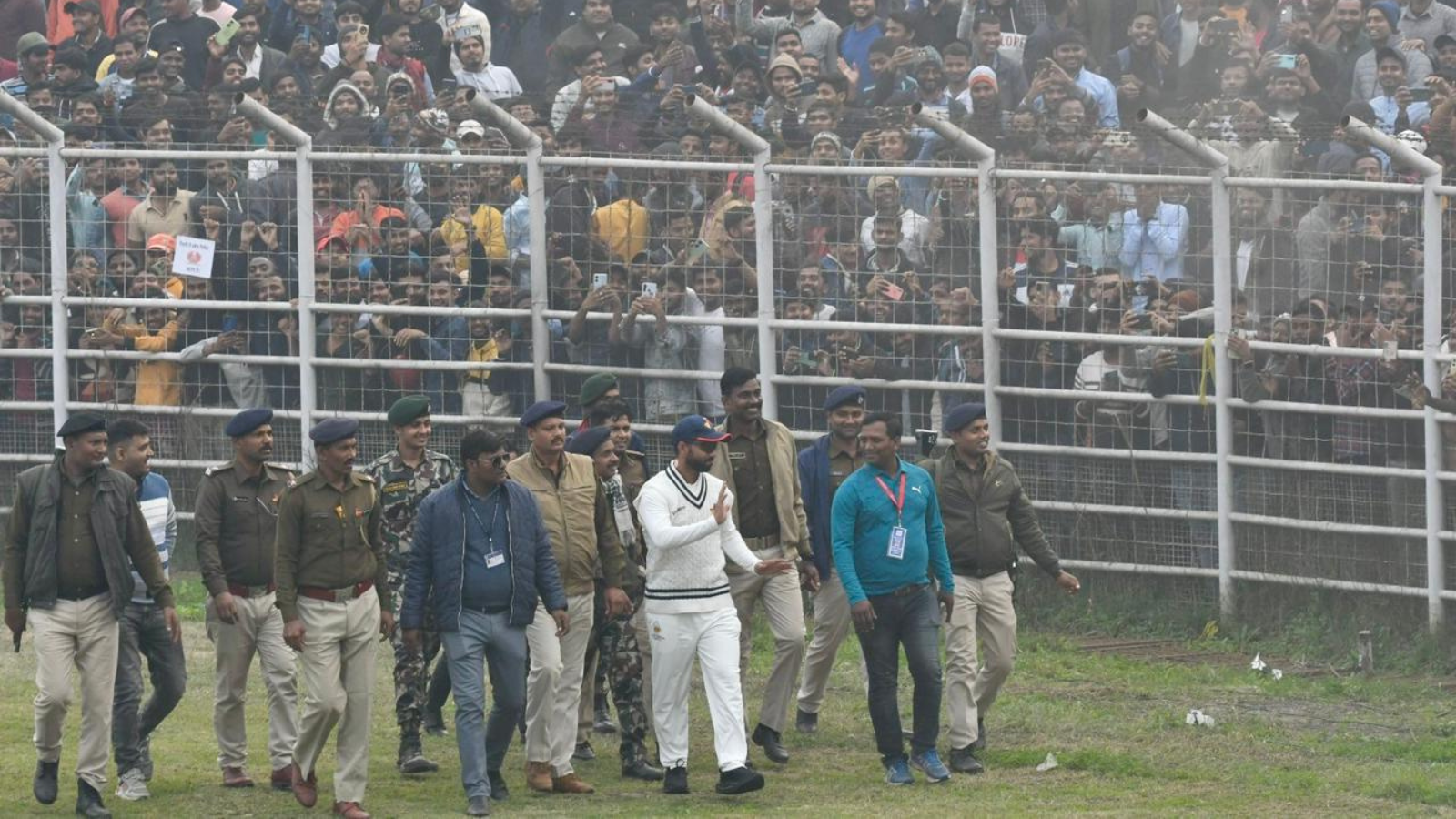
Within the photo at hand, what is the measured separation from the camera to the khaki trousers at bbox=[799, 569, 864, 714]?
12.8 meters

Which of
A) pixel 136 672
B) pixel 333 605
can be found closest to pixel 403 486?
pixel 333 605

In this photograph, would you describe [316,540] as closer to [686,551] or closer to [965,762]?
[686,551]

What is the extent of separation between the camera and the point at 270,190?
58.5 ft

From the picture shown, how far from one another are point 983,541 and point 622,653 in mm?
1875

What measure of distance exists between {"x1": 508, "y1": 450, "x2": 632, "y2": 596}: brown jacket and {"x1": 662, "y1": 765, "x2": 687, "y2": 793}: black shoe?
3.00ft

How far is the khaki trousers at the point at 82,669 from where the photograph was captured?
10703mm

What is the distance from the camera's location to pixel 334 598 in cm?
1077

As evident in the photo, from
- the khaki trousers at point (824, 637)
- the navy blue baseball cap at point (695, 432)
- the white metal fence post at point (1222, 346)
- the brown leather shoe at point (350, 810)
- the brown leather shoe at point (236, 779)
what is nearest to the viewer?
the brown leather shoe at point (350, 810)

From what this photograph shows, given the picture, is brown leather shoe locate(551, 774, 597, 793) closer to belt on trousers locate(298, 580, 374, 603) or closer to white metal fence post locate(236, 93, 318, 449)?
belt on trousers locate(298, 580, 374, 603)

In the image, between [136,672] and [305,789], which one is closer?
[305,789]

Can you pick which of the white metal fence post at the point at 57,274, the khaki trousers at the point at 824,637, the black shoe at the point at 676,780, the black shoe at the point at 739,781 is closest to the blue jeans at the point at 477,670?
the black shoe at the point at 676,780

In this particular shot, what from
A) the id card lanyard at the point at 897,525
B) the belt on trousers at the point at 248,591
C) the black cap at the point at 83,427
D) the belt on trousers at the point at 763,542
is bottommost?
the belt on trousers at the point at 248,591

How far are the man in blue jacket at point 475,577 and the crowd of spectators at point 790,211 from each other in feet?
18.4

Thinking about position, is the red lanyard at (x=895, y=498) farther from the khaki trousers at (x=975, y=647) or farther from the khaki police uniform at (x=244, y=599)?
the khaki police uniform at (x=244, y=599)
